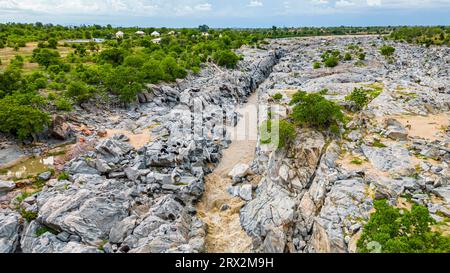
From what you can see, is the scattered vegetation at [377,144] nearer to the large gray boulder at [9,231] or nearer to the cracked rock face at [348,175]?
the cracked rock face at [348,175]

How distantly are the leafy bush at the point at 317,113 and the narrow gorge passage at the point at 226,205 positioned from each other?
692 centimetres

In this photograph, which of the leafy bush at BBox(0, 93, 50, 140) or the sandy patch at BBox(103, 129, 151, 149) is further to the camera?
the sandy patch at BBox(103, 129, 151, 149)

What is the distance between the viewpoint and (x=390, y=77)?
148 feet

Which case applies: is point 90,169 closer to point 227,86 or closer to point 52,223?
point 52,223

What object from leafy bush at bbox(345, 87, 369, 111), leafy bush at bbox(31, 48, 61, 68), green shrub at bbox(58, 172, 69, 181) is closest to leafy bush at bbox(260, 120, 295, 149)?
leafy bush at bbox(345, 87, 369, 111)

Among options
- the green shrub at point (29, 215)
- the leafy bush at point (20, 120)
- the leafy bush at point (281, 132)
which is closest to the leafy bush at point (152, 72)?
the leafy bush at point (20, 120)

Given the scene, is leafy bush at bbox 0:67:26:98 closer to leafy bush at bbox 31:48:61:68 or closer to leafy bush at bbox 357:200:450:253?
leafy bush at bbox 31:48:61:68

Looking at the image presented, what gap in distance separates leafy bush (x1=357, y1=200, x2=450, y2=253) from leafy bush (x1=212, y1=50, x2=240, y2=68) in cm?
5106

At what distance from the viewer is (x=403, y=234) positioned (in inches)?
495

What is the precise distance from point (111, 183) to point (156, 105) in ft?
66.9

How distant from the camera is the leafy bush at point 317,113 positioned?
25.0 metres

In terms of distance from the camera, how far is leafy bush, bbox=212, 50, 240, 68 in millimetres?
61281

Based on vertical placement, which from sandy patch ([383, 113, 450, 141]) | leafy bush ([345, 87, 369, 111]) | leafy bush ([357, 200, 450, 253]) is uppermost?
leafy bush ([345, 87, 369, 111])
